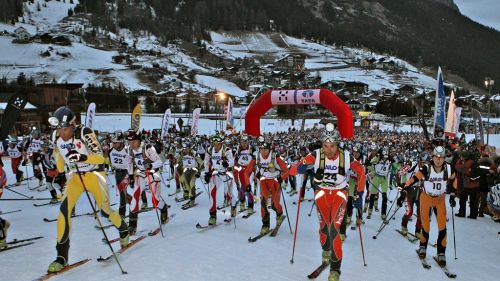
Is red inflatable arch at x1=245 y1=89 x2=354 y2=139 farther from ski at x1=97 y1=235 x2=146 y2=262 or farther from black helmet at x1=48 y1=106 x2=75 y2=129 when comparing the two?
black helmet at x1=48 y1=106 x2=75 y2=129

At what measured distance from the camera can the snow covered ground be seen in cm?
632

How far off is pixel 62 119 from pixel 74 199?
4.28 ft

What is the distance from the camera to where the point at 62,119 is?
6.27 meters

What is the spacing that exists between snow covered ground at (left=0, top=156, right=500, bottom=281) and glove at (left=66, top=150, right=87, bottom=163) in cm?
177

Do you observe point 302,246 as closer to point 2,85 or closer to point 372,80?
point 2,85

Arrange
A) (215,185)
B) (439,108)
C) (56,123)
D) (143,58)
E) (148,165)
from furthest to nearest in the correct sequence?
→ (143,58)
(439,108)
(215,185)
(148,165)
(56,123)

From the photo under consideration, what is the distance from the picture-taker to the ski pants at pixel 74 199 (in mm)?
6023

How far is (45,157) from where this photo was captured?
13664mm

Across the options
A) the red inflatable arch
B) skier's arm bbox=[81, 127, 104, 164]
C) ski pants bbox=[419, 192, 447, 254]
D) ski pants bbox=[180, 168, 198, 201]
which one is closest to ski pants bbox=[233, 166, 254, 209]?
ski pants bbox=[180, 168, 198, 201]

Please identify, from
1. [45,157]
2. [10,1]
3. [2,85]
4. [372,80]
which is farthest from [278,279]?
[10,1]

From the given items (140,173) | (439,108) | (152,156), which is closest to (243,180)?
(152,156)

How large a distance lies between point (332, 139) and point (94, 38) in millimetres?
156177

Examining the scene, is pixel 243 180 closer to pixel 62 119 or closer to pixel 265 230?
pixel 265 230

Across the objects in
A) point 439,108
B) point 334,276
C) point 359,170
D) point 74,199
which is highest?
point 439,108
